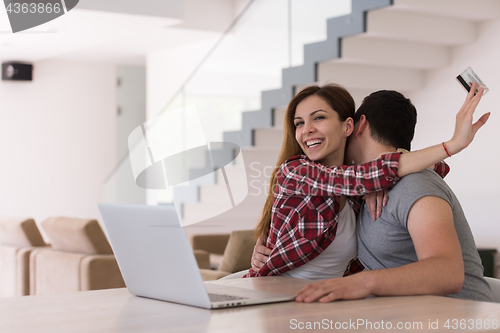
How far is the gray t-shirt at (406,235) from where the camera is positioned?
5.23 feet

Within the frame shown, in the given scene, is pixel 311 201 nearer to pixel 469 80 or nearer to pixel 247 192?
pixel 469 80

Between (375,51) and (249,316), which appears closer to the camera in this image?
(249,316)

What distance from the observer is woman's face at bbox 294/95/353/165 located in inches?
75.0

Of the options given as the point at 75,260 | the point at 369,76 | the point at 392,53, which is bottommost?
the point at 75,260

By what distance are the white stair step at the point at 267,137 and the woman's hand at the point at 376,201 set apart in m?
4.22

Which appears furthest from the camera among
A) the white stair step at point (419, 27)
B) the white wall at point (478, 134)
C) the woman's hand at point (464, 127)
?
the white wall at point (478, 134)

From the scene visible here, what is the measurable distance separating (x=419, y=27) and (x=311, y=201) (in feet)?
11.7

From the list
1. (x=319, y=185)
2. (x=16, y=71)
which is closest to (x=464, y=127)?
(x=319, y=185)

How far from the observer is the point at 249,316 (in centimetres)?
118

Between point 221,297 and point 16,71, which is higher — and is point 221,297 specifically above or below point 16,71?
below

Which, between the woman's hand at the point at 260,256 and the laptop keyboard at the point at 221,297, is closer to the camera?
the laptop keyboard at the point at 221,297

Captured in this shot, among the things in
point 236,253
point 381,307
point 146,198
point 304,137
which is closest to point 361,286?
point 381,307

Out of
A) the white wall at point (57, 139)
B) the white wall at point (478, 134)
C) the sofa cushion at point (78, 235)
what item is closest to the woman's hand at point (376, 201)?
the sofa cushion at point (78, 235)

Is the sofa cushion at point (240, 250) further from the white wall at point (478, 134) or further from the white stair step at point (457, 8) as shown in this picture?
the white wall at point (478, 134)
